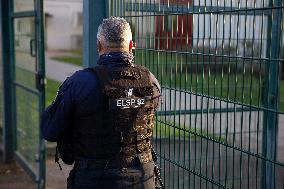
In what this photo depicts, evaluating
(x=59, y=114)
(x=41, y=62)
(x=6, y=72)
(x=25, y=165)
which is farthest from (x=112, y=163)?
(x=6, y=72)

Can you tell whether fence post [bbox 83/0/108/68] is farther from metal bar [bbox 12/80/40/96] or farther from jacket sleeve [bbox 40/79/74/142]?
jacket sleeve [bbox 40/79/74/142]

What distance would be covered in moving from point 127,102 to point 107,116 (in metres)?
0.14

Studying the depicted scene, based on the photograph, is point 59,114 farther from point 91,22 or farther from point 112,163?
point 91,22

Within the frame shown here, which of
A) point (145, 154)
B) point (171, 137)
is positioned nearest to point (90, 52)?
point (171, 137)

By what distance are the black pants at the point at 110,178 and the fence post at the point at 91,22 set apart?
1707 millimetres

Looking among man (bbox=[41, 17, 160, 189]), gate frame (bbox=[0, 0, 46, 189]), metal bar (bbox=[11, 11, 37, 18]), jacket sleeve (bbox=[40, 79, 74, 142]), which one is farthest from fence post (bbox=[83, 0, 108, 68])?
gate frame (bbox=[0, 0, 46, 189])

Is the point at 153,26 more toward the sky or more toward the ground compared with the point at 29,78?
more toward the sky

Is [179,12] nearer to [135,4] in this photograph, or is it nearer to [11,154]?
[135,4]

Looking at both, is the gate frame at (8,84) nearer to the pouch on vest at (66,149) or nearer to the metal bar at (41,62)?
the metal bar at (41,62)

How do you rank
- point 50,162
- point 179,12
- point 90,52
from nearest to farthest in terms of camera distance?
point 179,12 < point 90,52 < point 50,162

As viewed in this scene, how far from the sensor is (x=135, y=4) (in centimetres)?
380

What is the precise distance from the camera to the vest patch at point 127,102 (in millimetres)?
2693

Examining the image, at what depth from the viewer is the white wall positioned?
1373 inches

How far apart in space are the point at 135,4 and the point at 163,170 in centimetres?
131
